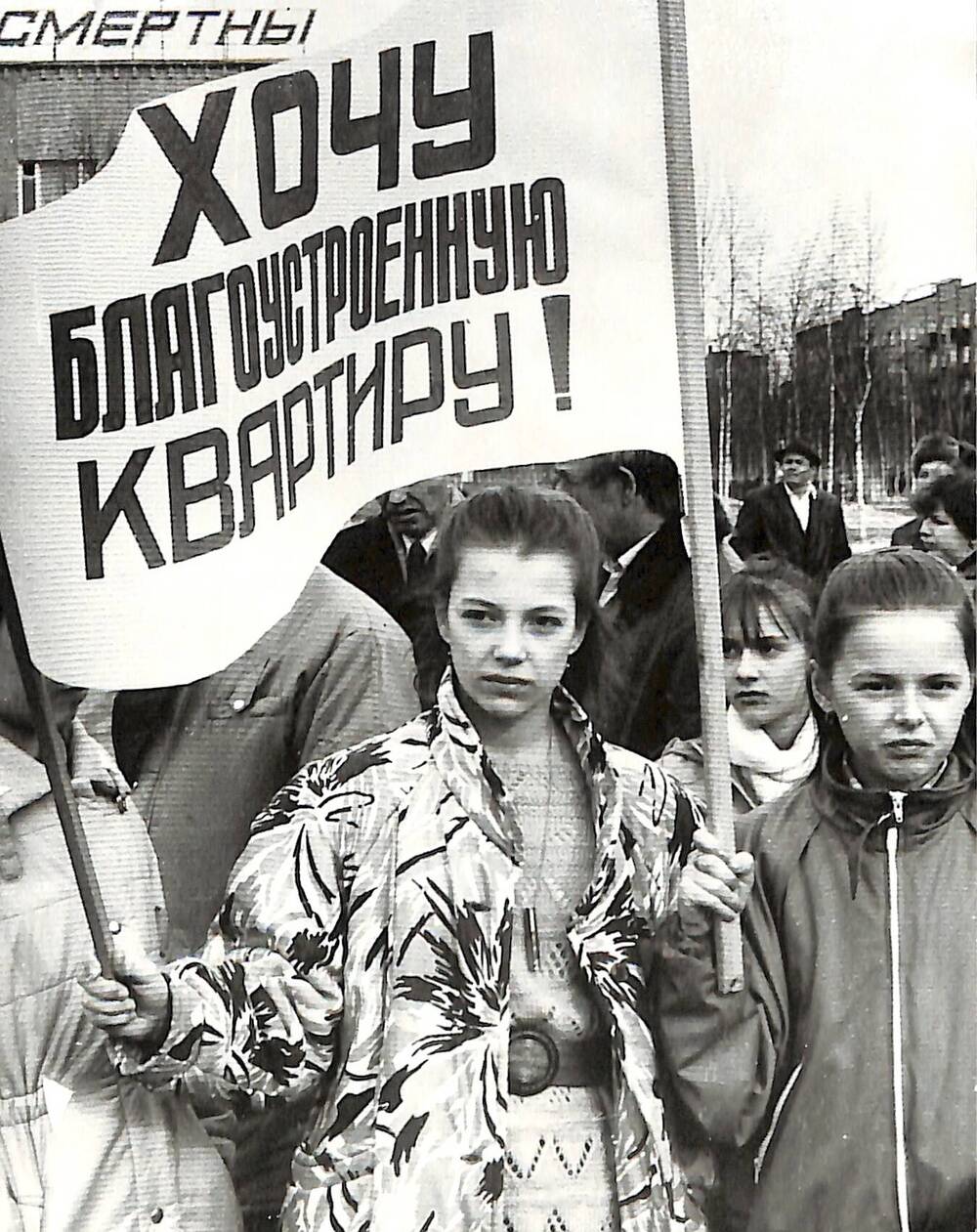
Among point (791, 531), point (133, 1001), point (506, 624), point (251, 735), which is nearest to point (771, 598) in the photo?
point (791, 531)

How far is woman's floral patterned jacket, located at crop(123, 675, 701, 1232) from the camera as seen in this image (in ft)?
2.15

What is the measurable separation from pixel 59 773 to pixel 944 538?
1.53 ft

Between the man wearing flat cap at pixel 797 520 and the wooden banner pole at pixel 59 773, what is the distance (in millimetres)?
357

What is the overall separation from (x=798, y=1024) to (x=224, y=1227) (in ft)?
1.00

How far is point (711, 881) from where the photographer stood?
0.68m

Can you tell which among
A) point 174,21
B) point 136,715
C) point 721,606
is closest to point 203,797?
point 136,715

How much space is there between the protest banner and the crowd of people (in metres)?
0.03

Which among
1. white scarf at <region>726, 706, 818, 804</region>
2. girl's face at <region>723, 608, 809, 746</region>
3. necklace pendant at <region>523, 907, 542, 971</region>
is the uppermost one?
girl's face at <region>723, 608, 809, 746</region>

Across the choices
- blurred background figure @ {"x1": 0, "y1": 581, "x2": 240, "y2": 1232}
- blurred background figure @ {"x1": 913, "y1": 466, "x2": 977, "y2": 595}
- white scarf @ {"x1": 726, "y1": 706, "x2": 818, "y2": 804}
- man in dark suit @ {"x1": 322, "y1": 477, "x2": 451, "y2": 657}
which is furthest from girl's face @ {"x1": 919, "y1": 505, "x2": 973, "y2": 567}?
blurred background figure @ {"x1": 0, "y1": 581, "x2": 240, "y2": 1232}

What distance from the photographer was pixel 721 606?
0.69 m

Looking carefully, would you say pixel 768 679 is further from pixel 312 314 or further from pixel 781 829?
pixel 312 314

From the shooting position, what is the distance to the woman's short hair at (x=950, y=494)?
2.29 ft

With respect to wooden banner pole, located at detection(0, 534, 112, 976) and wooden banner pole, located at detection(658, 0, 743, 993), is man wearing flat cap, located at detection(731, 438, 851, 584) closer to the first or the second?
wooden banner pole, located at detection(658, 0, 743, 993)

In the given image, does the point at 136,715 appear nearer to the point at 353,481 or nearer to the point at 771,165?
the point at 353,481
